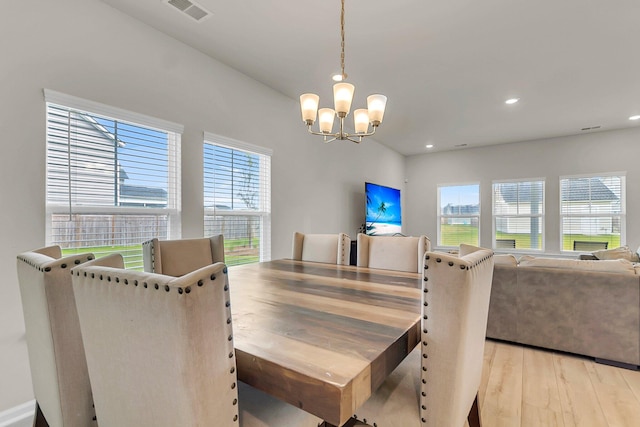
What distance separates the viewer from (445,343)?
36.6 inches

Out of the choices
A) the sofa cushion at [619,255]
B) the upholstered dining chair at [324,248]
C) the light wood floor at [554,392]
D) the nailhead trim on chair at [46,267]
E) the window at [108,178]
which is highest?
the window at [108,178]

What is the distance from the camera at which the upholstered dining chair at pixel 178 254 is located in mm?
1796

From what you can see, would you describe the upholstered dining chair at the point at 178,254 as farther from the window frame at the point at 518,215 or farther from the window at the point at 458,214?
the window frame at the point at 518,215

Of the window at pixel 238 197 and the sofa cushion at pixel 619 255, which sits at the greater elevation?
the window at pixel 238 197

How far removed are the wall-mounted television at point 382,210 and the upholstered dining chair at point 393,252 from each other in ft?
9.39

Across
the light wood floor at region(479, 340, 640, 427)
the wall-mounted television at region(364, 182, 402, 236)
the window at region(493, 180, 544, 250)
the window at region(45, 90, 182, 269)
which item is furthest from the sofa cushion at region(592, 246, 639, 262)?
the window at region(45, 90, 182, 269)

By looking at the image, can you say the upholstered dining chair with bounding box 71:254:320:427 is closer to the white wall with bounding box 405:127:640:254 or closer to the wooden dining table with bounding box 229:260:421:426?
the wooden dining table with bounding box 229:260:421:426

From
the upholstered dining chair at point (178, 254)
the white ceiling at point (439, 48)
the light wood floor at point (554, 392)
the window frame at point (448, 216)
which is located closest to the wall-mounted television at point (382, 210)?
the window frame at point (448, 216)

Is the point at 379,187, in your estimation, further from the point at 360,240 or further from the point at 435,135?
the point at 360,240

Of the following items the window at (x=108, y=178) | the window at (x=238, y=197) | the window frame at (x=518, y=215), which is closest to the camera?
the window at (x=108, y=178)

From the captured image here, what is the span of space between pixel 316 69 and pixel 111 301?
9.45 ft

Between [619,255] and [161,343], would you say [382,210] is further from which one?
[161,343]

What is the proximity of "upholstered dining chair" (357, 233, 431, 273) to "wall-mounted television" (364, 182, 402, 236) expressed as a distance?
286 cm

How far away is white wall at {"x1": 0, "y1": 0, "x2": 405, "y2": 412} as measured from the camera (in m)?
1.70
